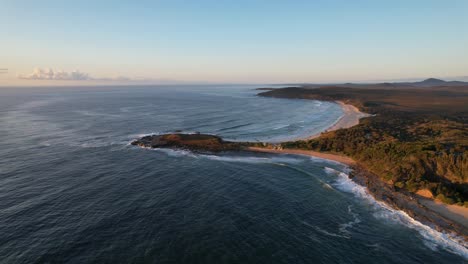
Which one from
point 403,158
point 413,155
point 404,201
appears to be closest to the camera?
point 404,201

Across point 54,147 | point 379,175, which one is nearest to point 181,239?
point 379,175

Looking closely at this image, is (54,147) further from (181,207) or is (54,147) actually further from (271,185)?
(271,185)

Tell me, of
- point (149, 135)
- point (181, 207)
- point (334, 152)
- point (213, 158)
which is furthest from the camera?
point (149, 135)

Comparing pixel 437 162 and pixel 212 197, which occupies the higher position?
→ pixel 437 162

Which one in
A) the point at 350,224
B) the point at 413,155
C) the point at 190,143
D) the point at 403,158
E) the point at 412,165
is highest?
the point at 413,155

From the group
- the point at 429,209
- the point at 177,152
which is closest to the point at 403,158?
the point at 429,209

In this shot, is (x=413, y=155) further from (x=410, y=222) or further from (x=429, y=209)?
(x=410, y=222)
